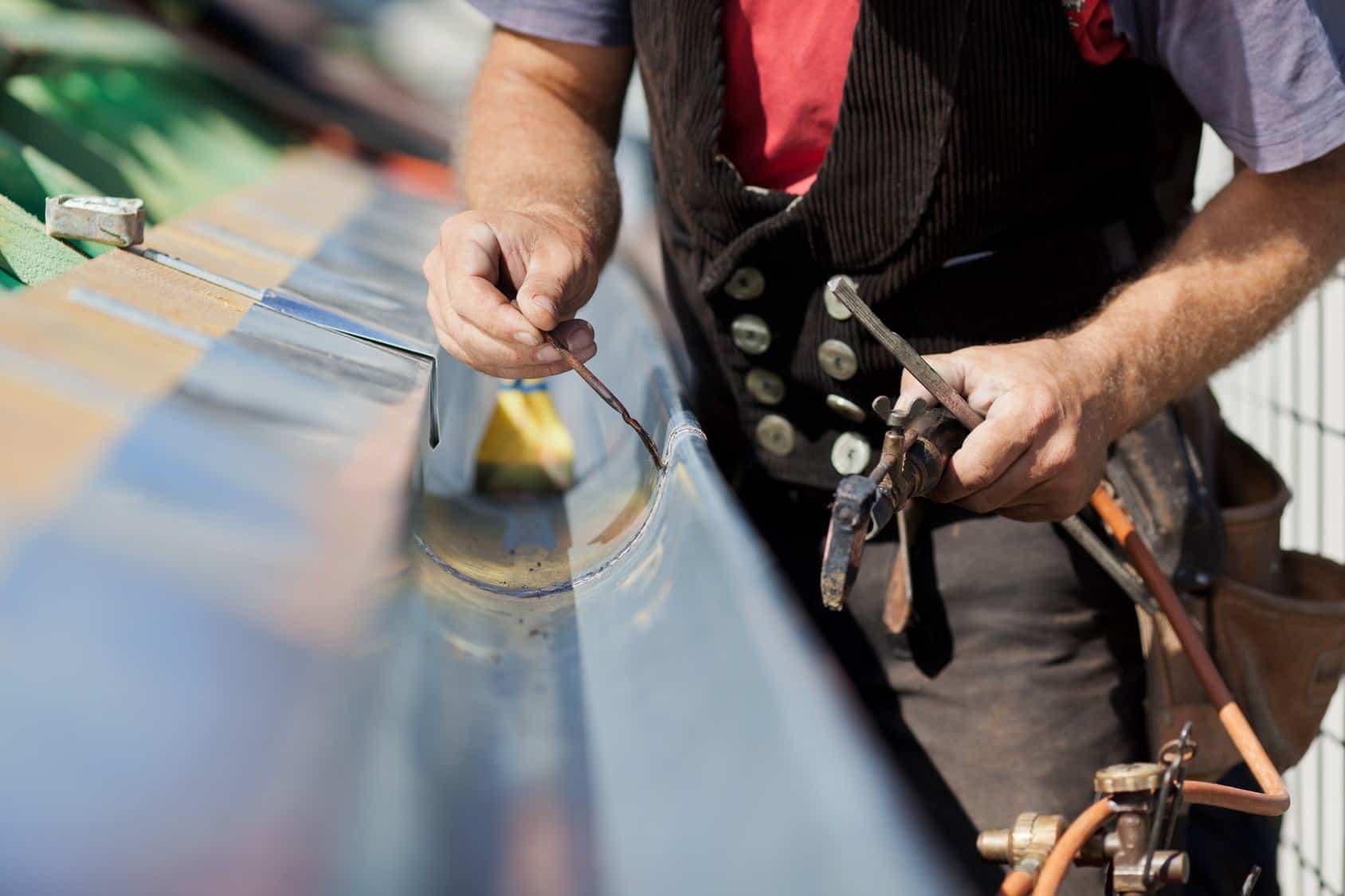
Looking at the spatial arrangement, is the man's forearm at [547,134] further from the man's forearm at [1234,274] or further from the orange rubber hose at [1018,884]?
the orange rubber hose at [1018,884]

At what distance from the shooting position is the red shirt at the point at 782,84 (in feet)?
3.47

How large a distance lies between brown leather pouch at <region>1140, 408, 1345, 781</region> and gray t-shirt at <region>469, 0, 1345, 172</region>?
41 centimetres

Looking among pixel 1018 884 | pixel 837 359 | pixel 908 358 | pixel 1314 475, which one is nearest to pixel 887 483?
pixel 908 358

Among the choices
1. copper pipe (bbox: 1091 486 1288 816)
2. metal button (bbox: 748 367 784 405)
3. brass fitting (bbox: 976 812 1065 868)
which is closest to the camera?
brass fitting (bbox: 976 812 1065 868)

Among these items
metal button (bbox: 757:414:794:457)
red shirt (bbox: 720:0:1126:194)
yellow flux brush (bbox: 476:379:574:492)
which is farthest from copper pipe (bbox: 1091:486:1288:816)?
yellow flux brush (bbox: 476:379:574:492)

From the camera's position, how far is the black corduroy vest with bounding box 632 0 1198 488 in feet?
3.24

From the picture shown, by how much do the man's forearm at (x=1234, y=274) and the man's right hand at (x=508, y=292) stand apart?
1.28 feet

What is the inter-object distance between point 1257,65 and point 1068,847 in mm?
571

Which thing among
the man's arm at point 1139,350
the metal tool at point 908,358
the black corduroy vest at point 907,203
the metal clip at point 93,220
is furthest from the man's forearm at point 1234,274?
the metal clip at point 93,220

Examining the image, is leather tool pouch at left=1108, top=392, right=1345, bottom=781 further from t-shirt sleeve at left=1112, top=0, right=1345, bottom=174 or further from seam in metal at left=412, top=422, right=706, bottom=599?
seam in metal at left=412, top=422, right=706, bottom=599

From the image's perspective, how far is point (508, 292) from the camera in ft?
3.24

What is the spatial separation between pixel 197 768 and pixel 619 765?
0.69 ft

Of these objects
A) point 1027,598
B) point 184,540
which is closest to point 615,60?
point 1027,598

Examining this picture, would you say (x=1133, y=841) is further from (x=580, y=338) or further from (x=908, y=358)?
(x=580, y=338)
